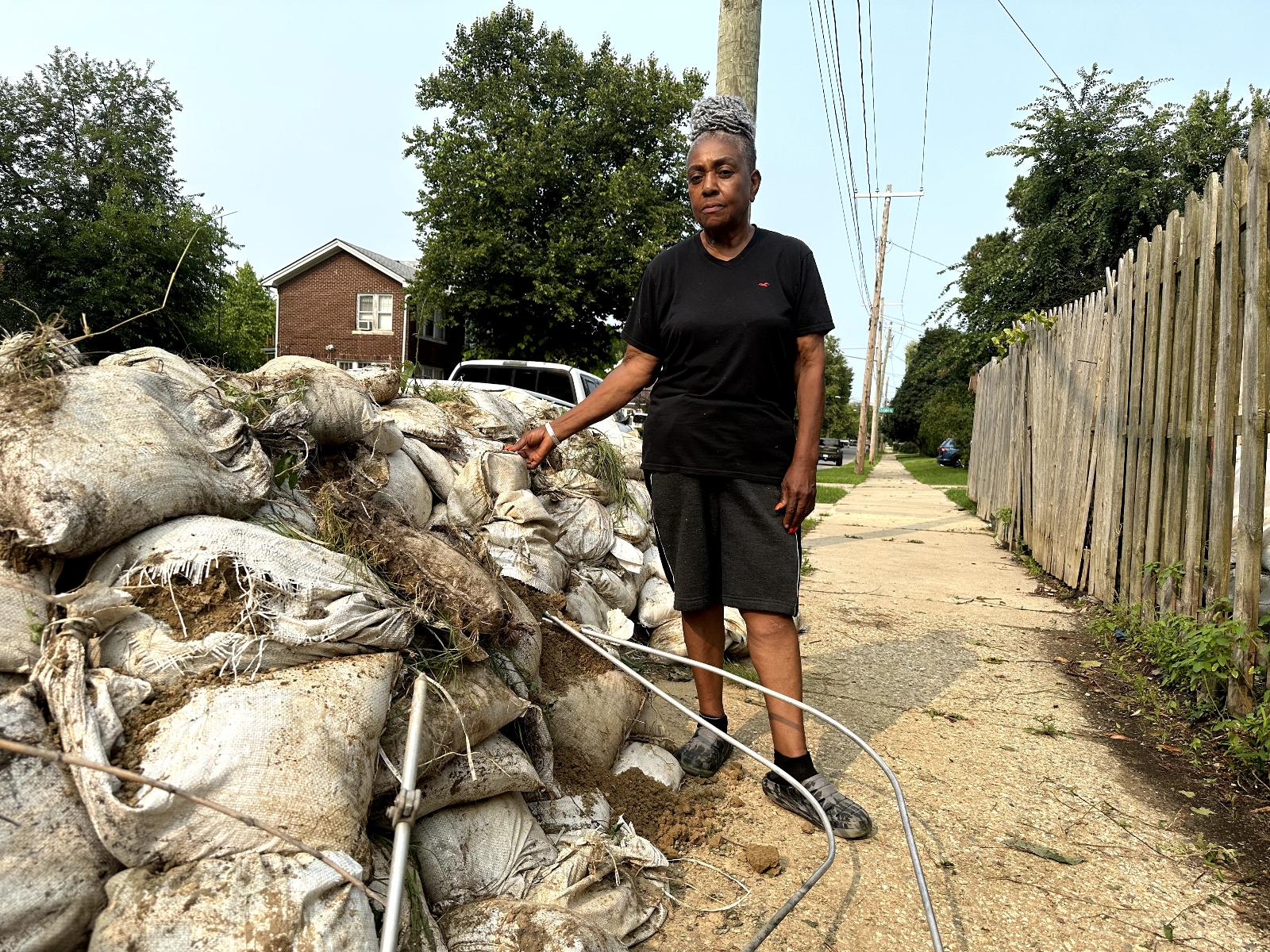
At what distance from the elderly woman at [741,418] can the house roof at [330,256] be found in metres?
28.9

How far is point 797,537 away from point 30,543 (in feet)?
6.13

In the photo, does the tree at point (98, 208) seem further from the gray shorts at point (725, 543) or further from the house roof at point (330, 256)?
the gray shorts at point (725, 543)

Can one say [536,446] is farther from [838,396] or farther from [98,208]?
[838,396]

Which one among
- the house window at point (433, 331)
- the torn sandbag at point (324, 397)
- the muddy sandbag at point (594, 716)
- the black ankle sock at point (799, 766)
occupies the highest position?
the house window at point (433, 331)

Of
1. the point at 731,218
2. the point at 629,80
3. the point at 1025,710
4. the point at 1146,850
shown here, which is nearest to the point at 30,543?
the point at 731,218

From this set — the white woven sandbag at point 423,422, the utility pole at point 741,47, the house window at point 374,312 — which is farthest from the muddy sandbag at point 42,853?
the house window at point 374,312

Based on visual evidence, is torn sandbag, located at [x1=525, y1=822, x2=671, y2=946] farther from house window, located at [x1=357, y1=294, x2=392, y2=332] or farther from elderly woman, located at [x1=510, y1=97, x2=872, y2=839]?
house window, located at [x1=357, y1=294, x2=392, y2=332]

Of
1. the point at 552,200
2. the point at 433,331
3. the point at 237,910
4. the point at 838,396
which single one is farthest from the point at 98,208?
the point at 838,396

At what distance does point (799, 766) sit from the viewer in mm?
2434

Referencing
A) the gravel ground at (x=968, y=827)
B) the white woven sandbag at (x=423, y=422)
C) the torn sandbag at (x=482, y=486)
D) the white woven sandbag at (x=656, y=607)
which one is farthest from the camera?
the white woven sandbag at (x=656, y=607)

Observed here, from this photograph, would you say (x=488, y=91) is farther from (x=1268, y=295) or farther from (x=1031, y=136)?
(x=1268, y=295)

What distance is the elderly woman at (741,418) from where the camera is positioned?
2436mm

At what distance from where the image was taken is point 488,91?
25.5 m

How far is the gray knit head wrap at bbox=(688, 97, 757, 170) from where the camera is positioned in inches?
99.1
